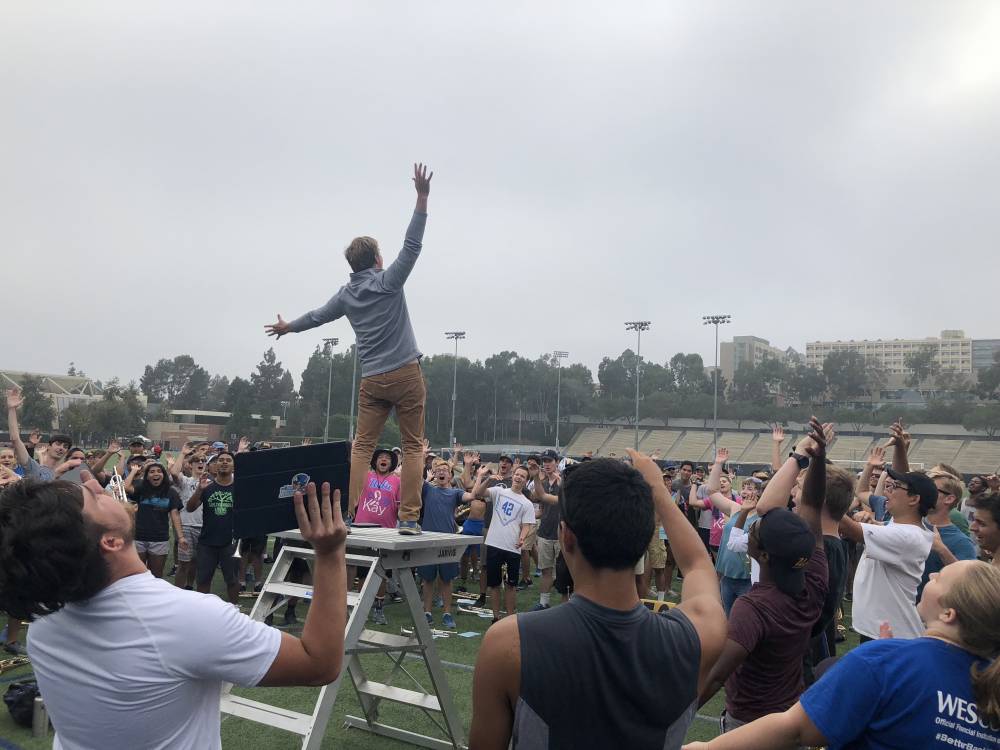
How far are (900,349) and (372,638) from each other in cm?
17874

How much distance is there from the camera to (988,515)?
4992 mm

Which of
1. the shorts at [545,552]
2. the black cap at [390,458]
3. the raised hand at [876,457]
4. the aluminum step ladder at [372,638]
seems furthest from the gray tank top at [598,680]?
the shorts at [545,552]

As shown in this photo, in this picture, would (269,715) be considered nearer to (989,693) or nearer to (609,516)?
(609,516)

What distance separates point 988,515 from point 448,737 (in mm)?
4372

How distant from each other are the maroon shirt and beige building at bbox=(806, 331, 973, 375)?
132993mm

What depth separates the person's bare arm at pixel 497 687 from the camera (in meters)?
1.92

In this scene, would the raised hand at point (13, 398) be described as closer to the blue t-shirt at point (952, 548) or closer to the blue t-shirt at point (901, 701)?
the blue t-shirt at point (901, 701)

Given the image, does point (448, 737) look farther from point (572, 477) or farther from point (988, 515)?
point (572, 477)

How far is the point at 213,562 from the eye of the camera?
33.4 feet

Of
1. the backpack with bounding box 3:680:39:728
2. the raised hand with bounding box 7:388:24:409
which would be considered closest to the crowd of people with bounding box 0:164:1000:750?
the backpack with bounding box 3:680:39:728

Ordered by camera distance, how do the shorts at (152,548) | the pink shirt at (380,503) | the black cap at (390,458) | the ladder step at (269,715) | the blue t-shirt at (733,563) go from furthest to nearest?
the black cap at (390,458) < the shorts at (152,548) < the pink shirt at (380,503) < the blue t-shirt at (733,563) < the ladder step at (269,715)

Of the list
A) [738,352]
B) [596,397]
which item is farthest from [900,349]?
[596,397]

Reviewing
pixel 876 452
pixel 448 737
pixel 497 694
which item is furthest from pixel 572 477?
pixel 876 452

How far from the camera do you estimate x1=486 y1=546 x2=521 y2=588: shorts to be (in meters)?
10.4
